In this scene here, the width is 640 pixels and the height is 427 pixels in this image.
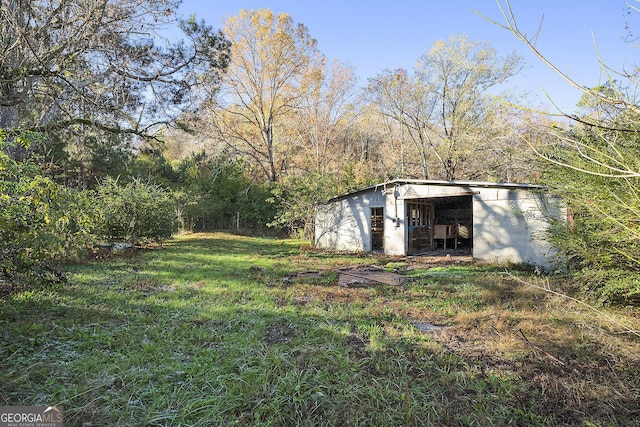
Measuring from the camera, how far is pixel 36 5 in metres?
6.02

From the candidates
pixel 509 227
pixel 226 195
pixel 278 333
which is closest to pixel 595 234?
pixel 278 333

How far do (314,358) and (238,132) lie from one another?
70.7ft

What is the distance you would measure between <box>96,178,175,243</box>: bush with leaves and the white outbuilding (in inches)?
255

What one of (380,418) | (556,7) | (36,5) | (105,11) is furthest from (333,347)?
(36,5)

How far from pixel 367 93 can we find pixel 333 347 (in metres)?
19.4

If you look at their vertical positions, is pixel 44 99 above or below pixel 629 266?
above

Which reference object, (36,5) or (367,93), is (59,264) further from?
(367,93)

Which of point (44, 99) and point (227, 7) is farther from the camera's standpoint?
point (227, 7)

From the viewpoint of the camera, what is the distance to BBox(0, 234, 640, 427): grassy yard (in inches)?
103

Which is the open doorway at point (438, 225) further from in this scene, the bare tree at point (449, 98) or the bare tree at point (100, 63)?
the bare tree at point (100, 63)

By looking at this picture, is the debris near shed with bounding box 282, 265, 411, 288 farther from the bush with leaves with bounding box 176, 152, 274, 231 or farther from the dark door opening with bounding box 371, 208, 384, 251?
the bush with leaves with bounding box 176, 152, 274, 231

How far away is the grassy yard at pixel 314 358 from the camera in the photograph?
2607mm

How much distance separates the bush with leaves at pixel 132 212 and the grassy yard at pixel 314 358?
→ 5.76 metres

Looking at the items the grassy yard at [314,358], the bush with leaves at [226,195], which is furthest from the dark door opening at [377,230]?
the bush with leaves at [226,195]
